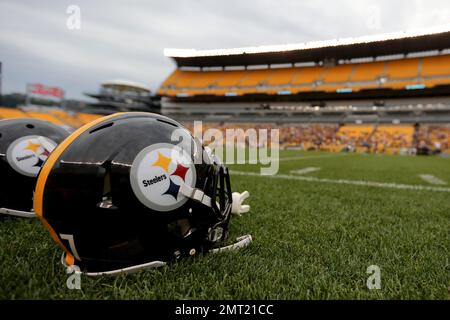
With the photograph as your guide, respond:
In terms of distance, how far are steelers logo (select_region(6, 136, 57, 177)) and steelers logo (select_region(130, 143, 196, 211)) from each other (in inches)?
41.3

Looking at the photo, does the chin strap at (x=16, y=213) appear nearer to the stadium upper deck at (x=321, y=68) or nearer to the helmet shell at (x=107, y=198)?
the helmet shell at (x=107, y=198)

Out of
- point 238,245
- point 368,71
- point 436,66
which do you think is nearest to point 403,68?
point 436,66

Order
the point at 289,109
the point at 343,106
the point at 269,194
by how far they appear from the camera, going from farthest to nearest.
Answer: the point at 289,109
the point at 343,106
the point at 269,194

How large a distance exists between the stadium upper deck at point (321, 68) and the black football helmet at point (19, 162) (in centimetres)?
2716

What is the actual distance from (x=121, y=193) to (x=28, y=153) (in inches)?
41.5

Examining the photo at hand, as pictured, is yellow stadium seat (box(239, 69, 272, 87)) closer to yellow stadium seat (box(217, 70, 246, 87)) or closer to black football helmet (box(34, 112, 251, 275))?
yellow stadium seat (box(217, 70, 246, 87))

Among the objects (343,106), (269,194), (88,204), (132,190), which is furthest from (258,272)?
(343,106)

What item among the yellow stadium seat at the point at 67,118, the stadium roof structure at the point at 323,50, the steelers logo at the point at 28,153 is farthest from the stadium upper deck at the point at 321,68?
the steelers logo at the point at 28,153

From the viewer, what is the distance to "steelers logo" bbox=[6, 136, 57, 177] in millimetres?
1836

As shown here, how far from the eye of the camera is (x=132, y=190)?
118 centimetres

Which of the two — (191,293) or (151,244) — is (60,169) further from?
(191,293)
